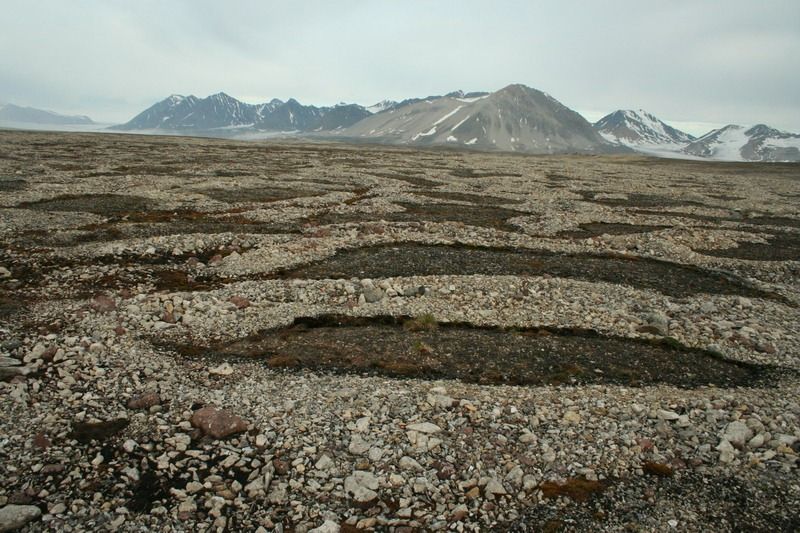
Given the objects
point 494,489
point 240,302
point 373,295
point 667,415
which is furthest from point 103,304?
point 667,415

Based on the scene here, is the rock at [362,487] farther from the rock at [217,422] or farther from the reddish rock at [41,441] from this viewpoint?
the reddish rock at [41,441]

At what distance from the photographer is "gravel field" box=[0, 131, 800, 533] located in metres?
8.25

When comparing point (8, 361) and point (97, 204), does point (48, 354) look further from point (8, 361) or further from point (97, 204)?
point (97, 204)

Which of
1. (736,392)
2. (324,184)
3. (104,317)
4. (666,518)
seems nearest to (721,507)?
(666,518)

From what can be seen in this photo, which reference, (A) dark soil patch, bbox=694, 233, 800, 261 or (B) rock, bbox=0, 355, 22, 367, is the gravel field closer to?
(B) rock, bbox=0, 355, 22, 367

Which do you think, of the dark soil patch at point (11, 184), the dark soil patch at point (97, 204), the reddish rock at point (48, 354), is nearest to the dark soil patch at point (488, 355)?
the reddish rock at point (48, 354)

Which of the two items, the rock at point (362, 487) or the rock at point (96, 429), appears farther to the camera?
the rock at point (96, 429)

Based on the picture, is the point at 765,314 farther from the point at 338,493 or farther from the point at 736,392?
the point at 338,493

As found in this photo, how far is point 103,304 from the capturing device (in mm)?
15422

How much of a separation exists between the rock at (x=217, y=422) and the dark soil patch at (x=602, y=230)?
25.8m

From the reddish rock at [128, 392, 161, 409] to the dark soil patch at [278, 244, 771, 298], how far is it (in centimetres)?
1029

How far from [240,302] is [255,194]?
2814cm

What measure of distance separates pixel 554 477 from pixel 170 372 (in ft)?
32.4

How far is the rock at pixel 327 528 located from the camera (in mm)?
7633
